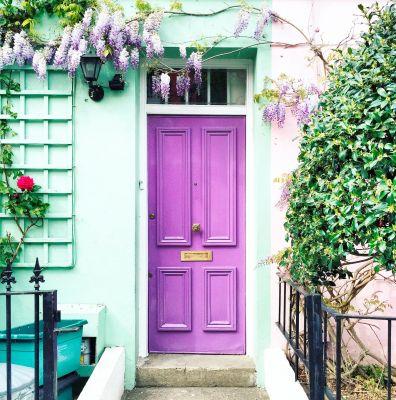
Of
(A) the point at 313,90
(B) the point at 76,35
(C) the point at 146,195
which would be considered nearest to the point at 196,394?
(C) the point at 146,195

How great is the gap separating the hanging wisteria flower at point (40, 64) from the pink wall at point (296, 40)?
2.24 meters

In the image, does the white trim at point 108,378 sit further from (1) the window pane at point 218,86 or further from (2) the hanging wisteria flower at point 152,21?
(2) the hanging wisteria flower at point 152,21

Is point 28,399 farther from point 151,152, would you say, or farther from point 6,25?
point 6,25

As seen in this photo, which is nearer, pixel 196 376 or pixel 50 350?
pixel 50 350

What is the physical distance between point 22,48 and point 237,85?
7.28ft

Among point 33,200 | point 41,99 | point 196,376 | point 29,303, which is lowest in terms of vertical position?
point 196,376

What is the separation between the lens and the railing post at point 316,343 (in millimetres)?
3154

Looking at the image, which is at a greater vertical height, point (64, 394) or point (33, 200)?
point (33, 200)

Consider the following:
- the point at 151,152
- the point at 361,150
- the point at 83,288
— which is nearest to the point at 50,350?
the point at 83,288

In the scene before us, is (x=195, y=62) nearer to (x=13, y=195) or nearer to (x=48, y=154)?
(x=48, y=154)

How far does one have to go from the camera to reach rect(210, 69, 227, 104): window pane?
555 centimetres

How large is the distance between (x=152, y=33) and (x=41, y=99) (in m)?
1.29

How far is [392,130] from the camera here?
2.86 metres

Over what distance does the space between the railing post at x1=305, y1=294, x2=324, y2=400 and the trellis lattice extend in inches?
106
